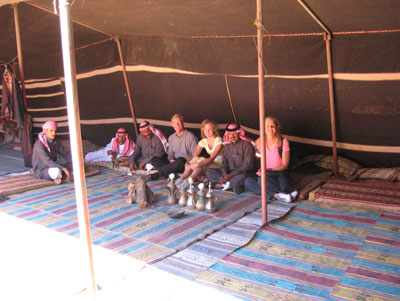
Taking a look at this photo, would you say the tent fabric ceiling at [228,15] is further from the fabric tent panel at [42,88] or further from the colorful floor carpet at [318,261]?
the fabric tent panel at [42,88]

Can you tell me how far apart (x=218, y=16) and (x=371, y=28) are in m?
1.41

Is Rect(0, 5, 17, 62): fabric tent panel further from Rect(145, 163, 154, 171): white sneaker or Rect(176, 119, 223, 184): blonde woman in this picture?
Rect(176, 119, 223, 184): blonde woman

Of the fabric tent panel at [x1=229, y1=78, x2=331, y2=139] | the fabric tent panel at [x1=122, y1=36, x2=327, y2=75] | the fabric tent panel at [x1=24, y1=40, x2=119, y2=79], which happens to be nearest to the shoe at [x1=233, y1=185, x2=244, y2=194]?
the fabric tent panel at [x1=229, y1=78, x2=331, y2=139]

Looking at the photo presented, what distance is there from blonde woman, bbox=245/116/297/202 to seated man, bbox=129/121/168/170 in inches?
64.6

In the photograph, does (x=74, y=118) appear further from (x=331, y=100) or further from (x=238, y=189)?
(x=331, y=100)

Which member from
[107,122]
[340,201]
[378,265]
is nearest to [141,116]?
[107,122]

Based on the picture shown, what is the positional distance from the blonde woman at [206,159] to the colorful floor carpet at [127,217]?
42 cm

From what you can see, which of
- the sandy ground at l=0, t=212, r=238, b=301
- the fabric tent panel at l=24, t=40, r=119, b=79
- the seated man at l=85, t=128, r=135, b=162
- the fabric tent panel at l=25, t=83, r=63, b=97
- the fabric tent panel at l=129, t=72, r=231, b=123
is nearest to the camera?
the sandy ground at l=0, t=212, r=238, b=301

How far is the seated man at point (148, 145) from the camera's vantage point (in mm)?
5613

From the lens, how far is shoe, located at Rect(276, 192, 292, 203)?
13.5 ft

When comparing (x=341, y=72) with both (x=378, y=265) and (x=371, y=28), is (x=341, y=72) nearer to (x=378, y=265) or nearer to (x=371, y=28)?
(x=371, y=28)

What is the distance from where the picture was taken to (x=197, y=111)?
231 inches

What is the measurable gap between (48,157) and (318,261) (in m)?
3.73

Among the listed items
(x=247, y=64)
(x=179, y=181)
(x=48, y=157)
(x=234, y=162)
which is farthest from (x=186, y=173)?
(x=48, y=157)
